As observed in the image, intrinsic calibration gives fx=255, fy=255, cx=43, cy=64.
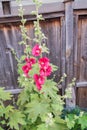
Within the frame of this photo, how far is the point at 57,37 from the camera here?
2713mm

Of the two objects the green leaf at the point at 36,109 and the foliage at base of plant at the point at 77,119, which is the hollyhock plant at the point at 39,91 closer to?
the green leaf at the point at 36,109

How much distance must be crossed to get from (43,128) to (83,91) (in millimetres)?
1235

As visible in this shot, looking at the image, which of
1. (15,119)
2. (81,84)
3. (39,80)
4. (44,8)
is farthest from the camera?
(81,84)

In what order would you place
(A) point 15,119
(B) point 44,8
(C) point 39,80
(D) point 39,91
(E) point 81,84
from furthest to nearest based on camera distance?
1. (E) point 81,84
2. (B) point 44,8
3. (A) point 15,119
4. (D) point 39,91
5. (C) point 39,80

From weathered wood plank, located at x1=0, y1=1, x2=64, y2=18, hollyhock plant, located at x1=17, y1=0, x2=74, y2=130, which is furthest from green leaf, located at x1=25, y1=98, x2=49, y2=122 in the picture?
weathered wood plank, located at x1=0, y1=1, x2=64, y2=18

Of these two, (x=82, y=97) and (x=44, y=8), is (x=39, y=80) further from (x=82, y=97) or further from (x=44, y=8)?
(x=82, y=97)

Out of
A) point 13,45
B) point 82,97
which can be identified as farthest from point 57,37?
point 82,97

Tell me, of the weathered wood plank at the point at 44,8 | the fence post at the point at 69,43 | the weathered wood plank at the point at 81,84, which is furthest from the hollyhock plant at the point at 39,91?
the weathered wood plank at the point at 81,84

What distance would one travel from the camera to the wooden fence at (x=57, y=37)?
2523mm

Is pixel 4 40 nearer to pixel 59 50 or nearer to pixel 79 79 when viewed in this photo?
pixel 59 50

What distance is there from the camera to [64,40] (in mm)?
2705

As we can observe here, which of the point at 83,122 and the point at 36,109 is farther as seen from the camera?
the point at 83,122

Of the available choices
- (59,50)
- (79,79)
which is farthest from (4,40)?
(79,79)

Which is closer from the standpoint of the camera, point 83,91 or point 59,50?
point 59,50
